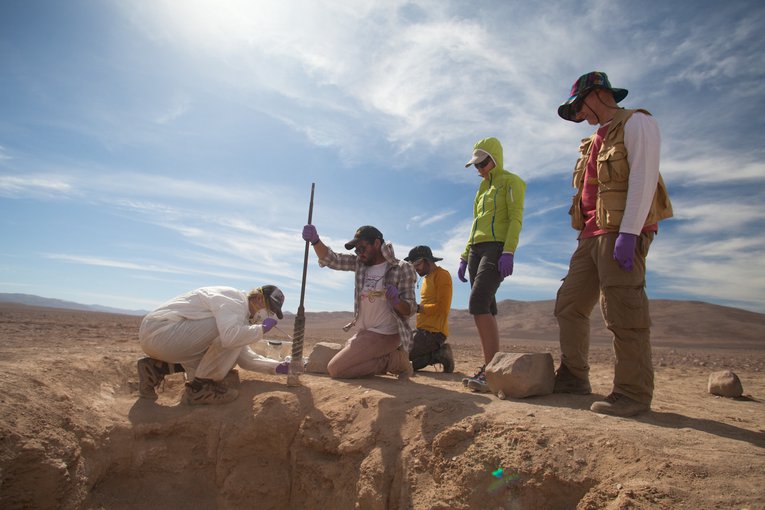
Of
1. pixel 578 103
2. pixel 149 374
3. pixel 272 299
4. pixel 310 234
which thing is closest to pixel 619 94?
pixel 578 103

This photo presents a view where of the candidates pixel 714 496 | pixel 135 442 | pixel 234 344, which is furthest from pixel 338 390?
pixel 714 496

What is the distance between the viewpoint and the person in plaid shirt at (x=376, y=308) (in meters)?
4.44

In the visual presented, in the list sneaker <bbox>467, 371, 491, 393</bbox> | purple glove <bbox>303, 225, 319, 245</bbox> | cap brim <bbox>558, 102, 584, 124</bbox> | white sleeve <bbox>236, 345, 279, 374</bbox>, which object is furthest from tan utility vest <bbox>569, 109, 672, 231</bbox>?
white sleeve <bbox>236, 345, 279, 374</bbox>

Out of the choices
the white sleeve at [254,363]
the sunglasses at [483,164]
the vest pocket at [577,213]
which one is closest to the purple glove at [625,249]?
the vest pocket at [577,213]

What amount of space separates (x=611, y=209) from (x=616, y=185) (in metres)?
Answer: 0.16

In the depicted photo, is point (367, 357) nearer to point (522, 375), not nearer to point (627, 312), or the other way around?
point (522, 375)

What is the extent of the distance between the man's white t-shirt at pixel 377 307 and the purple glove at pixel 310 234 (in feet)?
2.18

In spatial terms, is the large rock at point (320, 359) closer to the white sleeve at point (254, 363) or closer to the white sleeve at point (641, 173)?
the white sleeve at point (254, 363)

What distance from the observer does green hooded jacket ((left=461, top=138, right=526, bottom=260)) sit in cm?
398

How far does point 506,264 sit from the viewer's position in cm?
385

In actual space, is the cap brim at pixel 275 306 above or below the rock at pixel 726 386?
above

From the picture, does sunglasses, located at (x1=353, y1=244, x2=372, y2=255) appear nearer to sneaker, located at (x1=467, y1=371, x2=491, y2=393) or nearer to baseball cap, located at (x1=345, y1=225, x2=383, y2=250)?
baseball cap, located at (x1=345, y1=225, x2=383, y2=250)

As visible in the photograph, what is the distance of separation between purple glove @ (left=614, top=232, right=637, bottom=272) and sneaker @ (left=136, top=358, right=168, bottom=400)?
3.87 metres

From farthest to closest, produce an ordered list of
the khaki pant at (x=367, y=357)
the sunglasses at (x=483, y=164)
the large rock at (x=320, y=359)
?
the large rock at (x=320, y=359) → the khaki pant at (x=367, y=357) → the sunglasses at (x=483, y=164)
